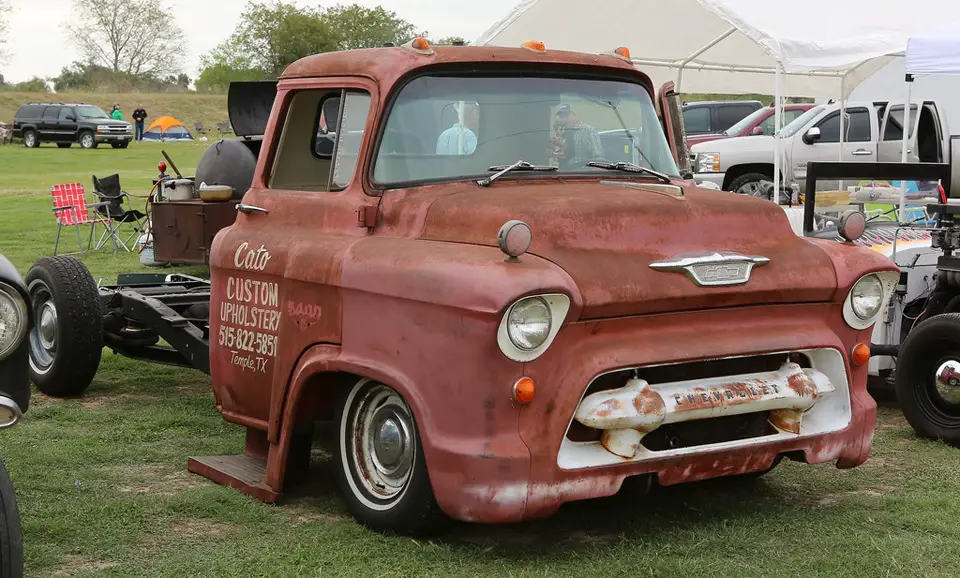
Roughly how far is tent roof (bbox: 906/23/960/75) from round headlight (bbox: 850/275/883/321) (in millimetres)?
7647

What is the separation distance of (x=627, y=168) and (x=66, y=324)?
144 inches

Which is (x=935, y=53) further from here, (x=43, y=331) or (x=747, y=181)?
(x=43, y=331)

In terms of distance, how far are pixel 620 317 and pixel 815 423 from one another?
3.54ft

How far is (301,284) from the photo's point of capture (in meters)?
4.94

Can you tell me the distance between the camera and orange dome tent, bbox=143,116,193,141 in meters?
A: 53.8

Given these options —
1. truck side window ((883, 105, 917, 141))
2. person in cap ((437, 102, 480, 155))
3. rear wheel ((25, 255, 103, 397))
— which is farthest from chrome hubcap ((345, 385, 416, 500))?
truck side window ((883, 105, 917, 141))

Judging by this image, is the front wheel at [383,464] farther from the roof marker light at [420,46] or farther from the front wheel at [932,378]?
the front wheel at [932,378]

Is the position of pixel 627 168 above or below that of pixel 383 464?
above

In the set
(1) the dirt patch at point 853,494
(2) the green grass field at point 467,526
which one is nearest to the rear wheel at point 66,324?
(2) the green grass field at point 467,526

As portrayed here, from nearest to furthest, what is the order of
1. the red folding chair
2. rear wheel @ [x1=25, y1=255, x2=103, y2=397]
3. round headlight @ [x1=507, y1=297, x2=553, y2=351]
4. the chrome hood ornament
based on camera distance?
round headlight @ [x1=507, y1=297, x2=553, y2=351] < the chrome hood ornament < rear wheel @ [x1=25, y1=255, x2=103, y2=397] < the red folding chair

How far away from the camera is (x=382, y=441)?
4.64 metres

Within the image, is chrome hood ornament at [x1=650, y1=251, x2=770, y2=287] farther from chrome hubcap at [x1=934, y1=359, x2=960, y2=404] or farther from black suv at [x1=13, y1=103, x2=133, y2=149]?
black suv at [x1=13, y1=103, x2=133, y2=149]

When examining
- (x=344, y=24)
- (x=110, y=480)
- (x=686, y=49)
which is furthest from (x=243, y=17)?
(x=110, y=480)

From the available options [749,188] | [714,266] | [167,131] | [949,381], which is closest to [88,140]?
[167,131]
